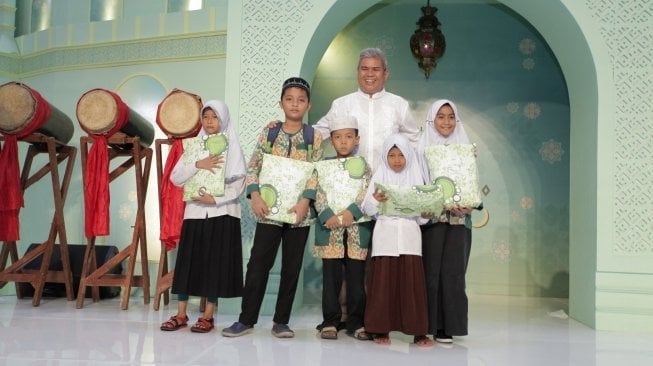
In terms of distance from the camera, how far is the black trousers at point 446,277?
115 inches

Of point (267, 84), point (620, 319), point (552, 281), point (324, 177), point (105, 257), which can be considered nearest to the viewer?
point (324, 177)

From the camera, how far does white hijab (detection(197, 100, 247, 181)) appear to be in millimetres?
3188

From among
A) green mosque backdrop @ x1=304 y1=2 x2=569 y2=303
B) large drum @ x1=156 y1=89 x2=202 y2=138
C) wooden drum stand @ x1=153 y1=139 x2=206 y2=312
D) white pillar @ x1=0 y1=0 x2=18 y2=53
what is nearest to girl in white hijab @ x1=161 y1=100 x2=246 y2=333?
large drum @ x1=156 y1=89 x2=202 y2=138

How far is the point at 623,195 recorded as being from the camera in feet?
12.1

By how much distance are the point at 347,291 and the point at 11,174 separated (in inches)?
106

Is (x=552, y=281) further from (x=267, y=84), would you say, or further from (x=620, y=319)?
(x=267, y=84)

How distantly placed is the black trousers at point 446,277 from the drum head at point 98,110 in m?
2.41

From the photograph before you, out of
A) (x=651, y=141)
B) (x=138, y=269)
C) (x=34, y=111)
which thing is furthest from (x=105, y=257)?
(x=651, y=141)

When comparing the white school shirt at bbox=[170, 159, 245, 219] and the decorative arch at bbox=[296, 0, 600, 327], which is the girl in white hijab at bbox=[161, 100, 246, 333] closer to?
the white school shirt at bbox=[170, 159, 245, 219]

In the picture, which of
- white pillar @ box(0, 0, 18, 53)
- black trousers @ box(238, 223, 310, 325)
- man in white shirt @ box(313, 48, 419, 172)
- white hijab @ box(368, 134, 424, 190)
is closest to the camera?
white hijab @ box(368, 134, 424, 190)

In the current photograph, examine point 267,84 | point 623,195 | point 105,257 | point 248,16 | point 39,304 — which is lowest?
point 39,304

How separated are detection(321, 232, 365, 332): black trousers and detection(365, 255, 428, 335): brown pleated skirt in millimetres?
135

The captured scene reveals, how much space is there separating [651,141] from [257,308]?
8.97 ft

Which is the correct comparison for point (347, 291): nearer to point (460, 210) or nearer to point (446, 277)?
point (446, 277)
